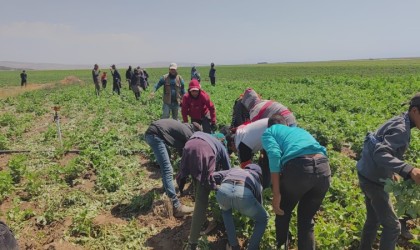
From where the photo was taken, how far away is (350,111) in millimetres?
12672

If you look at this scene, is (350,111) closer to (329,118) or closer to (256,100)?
(329,118)

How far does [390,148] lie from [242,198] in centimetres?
155

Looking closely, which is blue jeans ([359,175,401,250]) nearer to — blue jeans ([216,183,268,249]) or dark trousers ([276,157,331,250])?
dark trousers ([276,157,331,250])

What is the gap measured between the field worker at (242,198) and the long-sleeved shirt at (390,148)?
1237mm

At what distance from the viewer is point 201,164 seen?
421 centimetres

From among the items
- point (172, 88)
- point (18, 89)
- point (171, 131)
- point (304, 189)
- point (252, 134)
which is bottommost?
point (18, 89)

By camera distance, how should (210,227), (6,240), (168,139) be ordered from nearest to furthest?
1. (6,240)
2. (210,227)
3. (168,139)

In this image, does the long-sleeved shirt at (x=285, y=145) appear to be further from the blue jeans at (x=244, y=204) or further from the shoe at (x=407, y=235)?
the shoe at (x=407, y=235)

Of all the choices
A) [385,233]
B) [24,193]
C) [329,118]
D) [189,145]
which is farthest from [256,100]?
[329,118]

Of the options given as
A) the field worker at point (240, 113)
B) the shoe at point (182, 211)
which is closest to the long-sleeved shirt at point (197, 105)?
the field worker at point (240, 113)

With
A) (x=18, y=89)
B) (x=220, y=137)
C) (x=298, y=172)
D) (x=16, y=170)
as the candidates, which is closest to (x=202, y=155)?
(x=220, y=137)

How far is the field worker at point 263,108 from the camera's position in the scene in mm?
5355

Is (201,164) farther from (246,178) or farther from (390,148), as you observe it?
(390,148)

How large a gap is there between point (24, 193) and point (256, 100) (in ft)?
15.8
